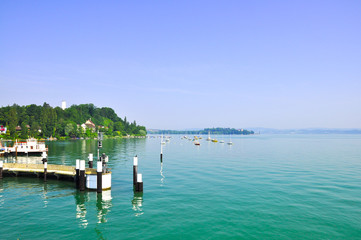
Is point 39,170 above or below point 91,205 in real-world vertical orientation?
above

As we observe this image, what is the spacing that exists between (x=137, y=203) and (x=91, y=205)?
493 cm

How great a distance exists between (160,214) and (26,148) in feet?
231

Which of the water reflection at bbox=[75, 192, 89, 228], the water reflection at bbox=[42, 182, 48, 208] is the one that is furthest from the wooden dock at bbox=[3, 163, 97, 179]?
the water reflection at bbox=[75, 192, 89, 228]

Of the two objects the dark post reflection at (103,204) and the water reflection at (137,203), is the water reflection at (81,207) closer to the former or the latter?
the dark post reflection at (103,204)

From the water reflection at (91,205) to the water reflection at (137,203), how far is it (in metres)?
2.65

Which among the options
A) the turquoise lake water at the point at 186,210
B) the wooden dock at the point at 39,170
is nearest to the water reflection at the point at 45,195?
the turquoise lake water at the point at 186,210

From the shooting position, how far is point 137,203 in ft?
89.5

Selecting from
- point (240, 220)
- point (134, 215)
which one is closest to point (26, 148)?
point (134, 215)

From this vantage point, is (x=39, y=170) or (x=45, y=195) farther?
(x=39, y=170)

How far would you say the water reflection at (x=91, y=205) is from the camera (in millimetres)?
22734

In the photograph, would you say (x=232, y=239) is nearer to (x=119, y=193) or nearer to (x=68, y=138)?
(x=119, y=193)

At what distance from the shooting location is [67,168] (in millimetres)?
38125

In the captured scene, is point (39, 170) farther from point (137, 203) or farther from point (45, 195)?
point (137, 203)

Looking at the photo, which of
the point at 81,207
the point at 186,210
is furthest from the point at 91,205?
the point at 186,210
